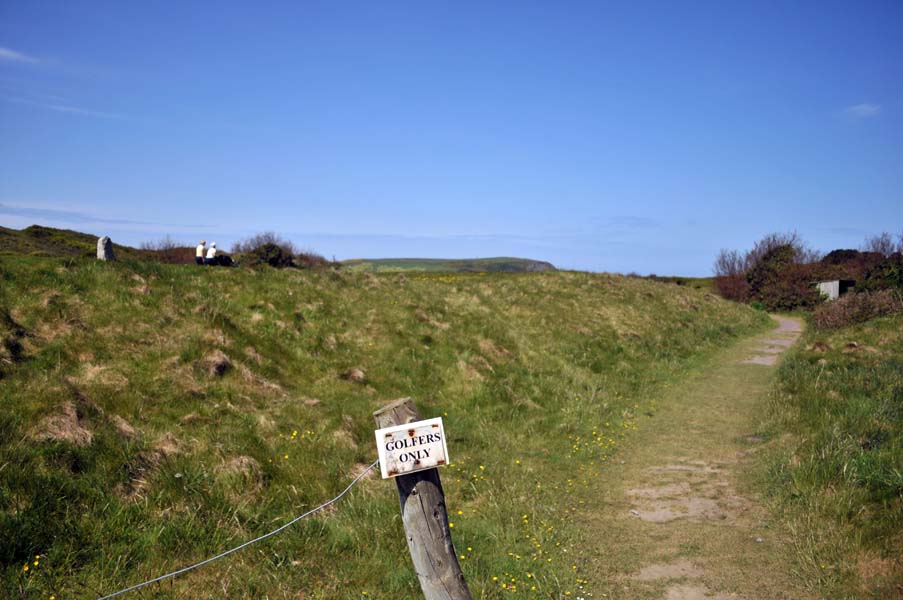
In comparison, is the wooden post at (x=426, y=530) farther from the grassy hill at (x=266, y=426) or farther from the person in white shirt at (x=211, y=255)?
the person in white shirt at (x=211, y=255)

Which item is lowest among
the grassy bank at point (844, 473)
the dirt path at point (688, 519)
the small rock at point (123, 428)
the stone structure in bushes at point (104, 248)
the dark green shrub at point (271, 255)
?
the dirt path at point (688, 519)

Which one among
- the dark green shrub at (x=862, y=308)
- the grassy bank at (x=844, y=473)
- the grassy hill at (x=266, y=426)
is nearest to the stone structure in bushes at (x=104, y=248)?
the grassy hill at (x=266, y=426)

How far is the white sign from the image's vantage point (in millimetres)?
4707

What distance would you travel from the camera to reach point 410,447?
15.6 feet

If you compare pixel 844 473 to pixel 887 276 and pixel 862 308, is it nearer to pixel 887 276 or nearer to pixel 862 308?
pixel 862 308

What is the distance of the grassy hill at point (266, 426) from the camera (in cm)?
683

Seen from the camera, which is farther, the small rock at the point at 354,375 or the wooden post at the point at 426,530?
the small rock at the point at 354,375

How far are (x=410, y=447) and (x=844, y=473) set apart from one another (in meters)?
7.59

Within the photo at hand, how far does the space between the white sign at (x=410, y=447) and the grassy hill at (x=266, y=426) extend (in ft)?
8.74

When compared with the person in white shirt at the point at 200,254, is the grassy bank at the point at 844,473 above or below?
below

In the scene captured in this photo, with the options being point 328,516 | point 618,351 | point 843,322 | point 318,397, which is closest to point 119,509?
point 328,516

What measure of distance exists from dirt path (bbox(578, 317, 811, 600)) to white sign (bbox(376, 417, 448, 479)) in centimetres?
359

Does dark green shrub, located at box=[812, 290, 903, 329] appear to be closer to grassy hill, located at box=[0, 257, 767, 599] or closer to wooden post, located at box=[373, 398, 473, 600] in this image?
grassy hill, located at box=[0, 257, 767, 599]

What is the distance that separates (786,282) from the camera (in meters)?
51.1
